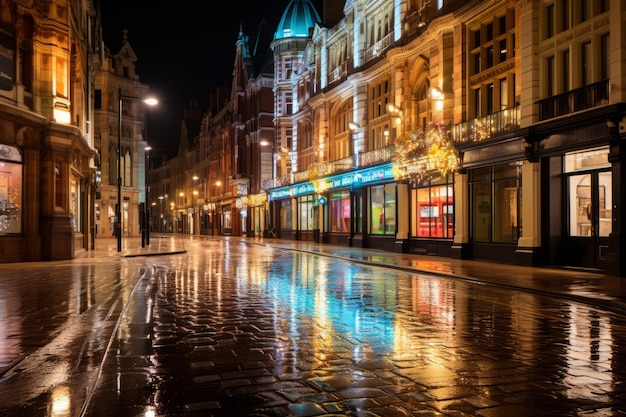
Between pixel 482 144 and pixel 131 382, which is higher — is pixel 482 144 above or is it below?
above

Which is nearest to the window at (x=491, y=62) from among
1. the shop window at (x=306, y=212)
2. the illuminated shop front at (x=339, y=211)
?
the illuminated shop front at (x=339, y=211)

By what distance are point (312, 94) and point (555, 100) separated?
28688 millimetres

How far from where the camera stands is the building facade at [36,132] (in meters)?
22.1

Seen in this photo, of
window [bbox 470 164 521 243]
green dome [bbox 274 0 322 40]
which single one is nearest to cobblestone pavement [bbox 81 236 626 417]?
window [bbox 470 164 521 243]

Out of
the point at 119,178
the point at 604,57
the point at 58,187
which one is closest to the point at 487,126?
the point at 604,57

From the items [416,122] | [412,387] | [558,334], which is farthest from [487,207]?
[412,387]

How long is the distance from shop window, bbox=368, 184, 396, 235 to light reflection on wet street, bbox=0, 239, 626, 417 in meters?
19.1

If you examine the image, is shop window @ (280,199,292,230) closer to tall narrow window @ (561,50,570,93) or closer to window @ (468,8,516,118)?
window @ (468,8,516,118)

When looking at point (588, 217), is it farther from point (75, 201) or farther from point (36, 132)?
point (75, 201)

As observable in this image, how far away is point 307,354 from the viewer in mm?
7227

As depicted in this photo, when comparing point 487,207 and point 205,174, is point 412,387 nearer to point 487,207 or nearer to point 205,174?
point 487,207

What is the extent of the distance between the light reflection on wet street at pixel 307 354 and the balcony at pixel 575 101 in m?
7.93

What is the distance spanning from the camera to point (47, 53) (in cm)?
2366

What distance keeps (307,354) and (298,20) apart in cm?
5294
